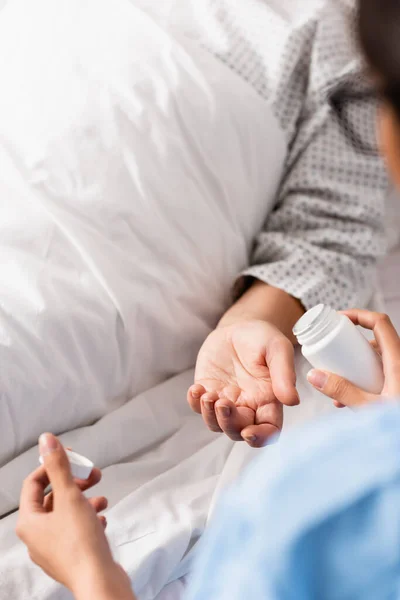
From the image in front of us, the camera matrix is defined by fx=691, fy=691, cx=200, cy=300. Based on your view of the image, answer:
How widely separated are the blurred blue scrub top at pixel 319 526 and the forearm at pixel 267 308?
1.91 ft

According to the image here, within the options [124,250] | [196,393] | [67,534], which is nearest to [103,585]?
[67,534]

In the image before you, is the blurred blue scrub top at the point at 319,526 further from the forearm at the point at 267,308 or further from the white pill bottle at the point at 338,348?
the forearm at the point at 267,308

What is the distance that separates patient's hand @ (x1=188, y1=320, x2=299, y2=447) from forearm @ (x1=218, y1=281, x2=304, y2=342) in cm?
4

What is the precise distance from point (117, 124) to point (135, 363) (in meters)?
0.31

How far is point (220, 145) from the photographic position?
962mm

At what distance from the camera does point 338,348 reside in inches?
25.7

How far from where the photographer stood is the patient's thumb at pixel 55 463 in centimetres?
54

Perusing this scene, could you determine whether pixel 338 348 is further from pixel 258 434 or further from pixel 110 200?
pixel 110 200

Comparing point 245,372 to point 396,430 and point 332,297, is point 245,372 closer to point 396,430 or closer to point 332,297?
point 332,297

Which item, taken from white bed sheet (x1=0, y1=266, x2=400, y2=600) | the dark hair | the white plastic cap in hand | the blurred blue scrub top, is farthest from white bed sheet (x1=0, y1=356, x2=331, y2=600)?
the dark hair

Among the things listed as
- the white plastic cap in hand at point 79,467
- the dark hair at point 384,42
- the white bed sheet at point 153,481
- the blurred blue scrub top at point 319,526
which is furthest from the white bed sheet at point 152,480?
the dark hair at point 384,42

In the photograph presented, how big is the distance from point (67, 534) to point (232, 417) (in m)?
0.27

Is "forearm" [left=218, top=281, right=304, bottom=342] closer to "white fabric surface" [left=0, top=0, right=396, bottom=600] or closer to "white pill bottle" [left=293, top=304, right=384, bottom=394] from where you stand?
"white fabric surface" [left=0, top=0, right=396, bottom=600]

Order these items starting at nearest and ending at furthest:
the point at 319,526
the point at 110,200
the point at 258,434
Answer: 1. the point at 319,526
2. the point at 258,434
3. the point at 110,200
